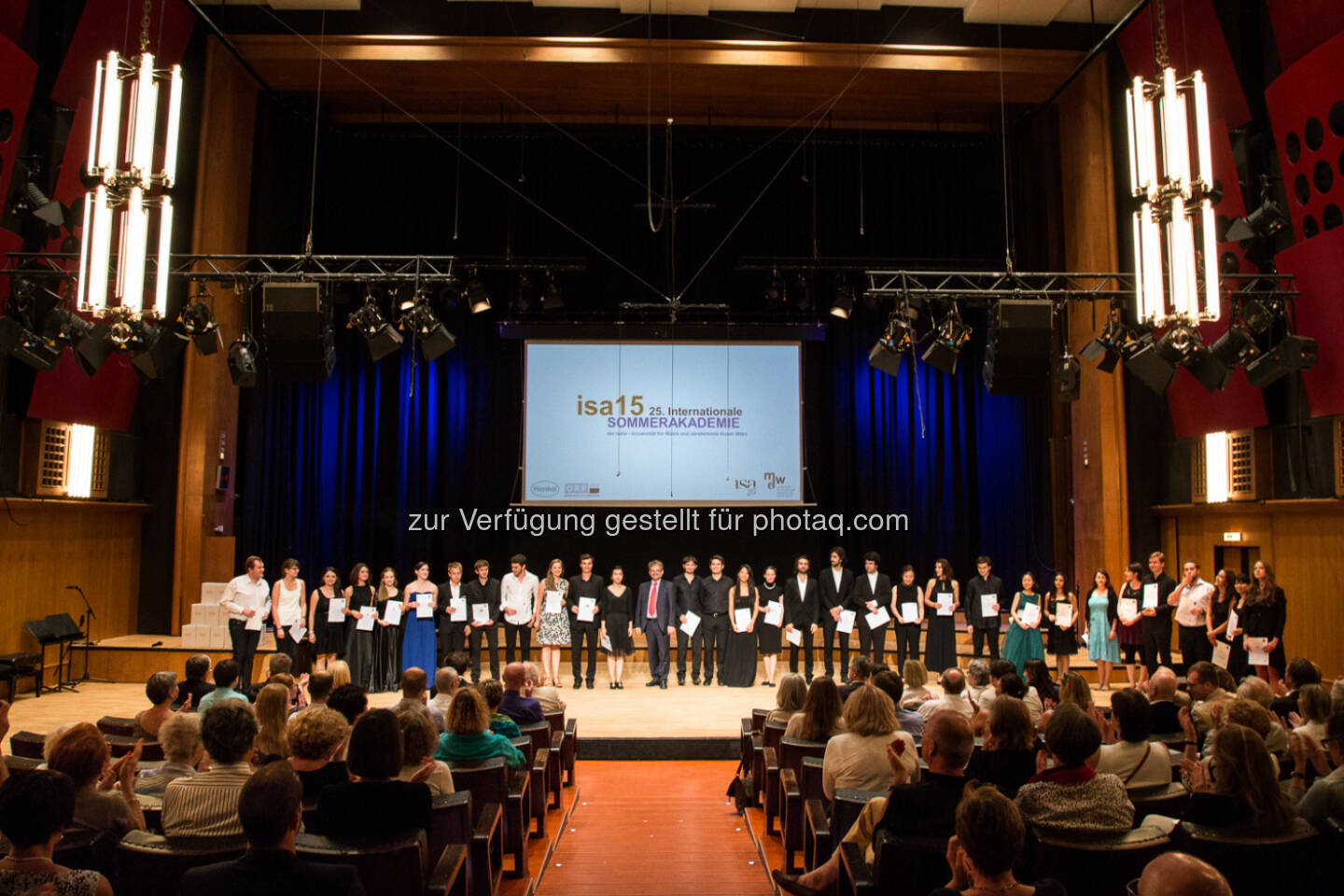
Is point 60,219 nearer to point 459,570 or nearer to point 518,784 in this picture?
point 459,570

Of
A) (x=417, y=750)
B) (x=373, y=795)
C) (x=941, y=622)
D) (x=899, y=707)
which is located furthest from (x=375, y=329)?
(x=373, y=795)

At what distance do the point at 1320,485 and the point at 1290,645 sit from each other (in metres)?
1.58

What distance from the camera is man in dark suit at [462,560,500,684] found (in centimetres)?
927

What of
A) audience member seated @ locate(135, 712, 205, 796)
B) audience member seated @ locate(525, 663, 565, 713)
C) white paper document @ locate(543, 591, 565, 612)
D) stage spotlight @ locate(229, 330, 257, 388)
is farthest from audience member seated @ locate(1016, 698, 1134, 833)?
stage spotlight @ locate(229, 330, 257, 388)

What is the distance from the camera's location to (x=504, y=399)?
12.2 m

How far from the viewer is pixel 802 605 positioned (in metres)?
9.71

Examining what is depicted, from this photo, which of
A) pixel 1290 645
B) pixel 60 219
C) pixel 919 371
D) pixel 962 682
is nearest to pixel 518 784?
pixel 962 682

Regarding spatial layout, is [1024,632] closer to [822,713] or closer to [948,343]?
[948,343]

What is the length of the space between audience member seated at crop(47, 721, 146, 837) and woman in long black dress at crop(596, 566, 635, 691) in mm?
6823

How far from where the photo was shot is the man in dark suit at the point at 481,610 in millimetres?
9273

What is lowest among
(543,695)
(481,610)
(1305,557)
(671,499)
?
(543,695)

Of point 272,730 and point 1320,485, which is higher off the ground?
point 1320,485

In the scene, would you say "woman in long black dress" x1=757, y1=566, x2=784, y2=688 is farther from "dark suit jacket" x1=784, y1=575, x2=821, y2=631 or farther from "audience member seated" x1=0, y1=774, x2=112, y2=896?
"audience member seated" x1=0, y1=774, x2=112, y2=896

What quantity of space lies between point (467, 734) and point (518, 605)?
5435mm
